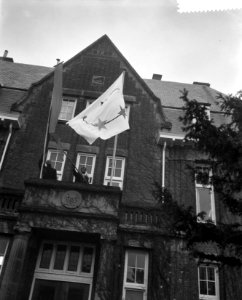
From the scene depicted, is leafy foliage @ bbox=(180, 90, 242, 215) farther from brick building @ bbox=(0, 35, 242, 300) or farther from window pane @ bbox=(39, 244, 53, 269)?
window pane @ bbox=(39, 244, 53, 269)

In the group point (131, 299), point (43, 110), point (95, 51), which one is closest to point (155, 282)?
point (131, 299)

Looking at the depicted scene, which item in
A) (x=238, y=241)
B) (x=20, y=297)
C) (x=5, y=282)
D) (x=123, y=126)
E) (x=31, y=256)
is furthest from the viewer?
(x=123, y=126)

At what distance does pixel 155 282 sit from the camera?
11.4m

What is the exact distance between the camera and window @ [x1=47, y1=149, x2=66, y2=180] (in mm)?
14048

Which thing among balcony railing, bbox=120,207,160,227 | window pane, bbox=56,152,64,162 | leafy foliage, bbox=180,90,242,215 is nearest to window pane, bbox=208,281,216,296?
balcony railing, bbox=120,207,160,227

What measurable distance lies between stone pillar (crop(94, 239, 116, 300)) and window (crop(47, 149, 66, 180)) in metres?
4.32

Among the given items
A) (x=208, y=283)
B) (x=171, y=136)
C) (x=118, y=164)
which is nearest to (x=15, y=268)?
(x=118, y=164)

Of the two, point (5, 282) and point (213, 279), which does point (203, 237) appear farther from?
point (5, 282)

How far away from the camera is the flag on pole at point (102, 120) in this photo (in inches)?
497

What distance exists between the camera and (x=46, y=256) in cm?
1226

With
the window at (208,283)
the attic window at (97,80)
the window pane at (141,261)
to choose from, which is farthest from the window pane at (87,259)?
the attic window at (97,80)

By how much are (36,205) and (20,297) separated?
9.84ft

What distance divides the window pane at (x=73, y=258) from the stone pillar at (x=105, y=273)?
211 cm

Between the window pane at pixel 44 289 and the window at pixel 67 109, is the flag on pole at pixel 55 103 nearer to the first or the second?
the window at pixel 67 109
